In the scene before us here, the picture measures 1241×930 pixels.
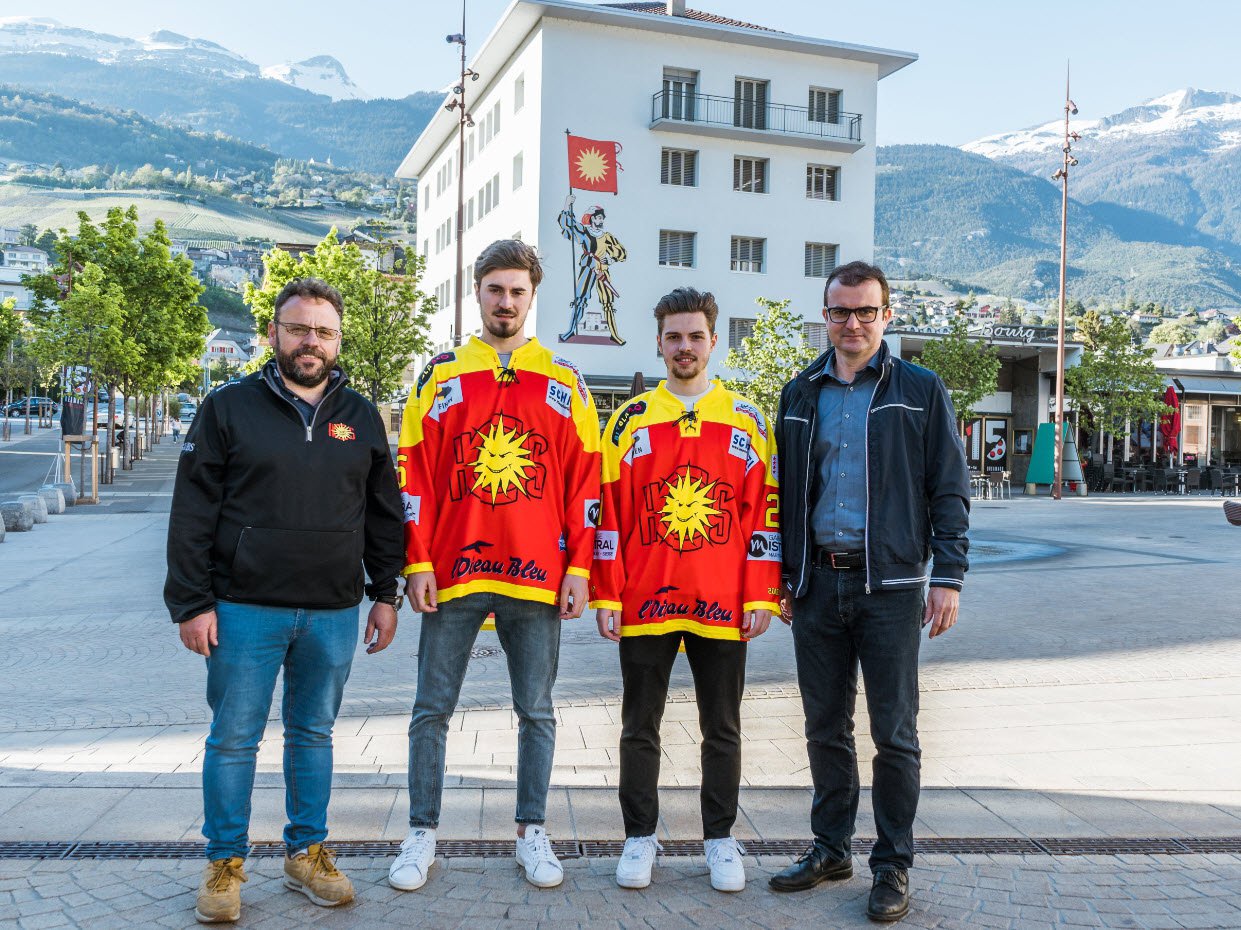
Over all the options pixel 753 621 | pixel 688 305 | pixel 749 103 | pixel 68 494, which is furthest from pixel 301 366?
pixel 749 103

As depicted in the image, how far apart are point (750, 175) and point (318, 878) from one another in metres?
39.1

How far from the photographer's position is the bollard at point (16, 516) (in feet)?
58.9

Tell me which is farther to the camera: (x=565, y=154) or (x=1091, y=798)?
(x=565, y=154)

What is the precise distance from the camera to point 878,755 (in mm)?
3896

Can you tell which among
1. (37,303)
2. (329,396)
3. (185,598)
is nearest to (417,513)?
(329,396)

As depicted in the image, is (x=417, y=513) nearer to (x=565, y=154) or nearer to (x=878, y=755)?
(x=878, y=755)

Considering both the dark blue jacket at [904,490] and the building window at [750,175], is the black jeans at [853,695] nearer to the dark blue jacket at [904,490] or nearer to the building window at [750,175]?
the dark blue jacket at [904,490]

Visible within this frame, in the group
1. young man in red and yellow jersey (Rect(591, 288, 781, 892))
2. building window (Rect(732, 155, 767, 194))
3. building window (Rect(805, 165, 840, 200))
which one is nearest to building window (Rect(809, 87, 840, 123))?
building window (Rect(805, 165, 840, 200))

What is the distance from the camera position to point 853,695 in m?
4.05

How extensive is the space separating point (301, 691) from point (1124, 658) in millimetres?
6991

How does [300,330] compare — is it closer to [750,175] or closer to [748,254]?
[748,254]

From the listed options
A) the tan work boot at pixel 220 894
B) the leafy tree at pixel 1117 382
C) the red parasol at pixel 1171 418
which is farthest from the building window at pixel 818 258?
the tan work boot at pixel 220 894

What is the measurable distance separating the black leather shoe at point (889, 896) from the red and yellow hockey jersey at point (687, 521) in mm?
965

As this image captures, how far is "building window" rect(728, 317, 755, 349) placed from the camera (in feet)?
128
